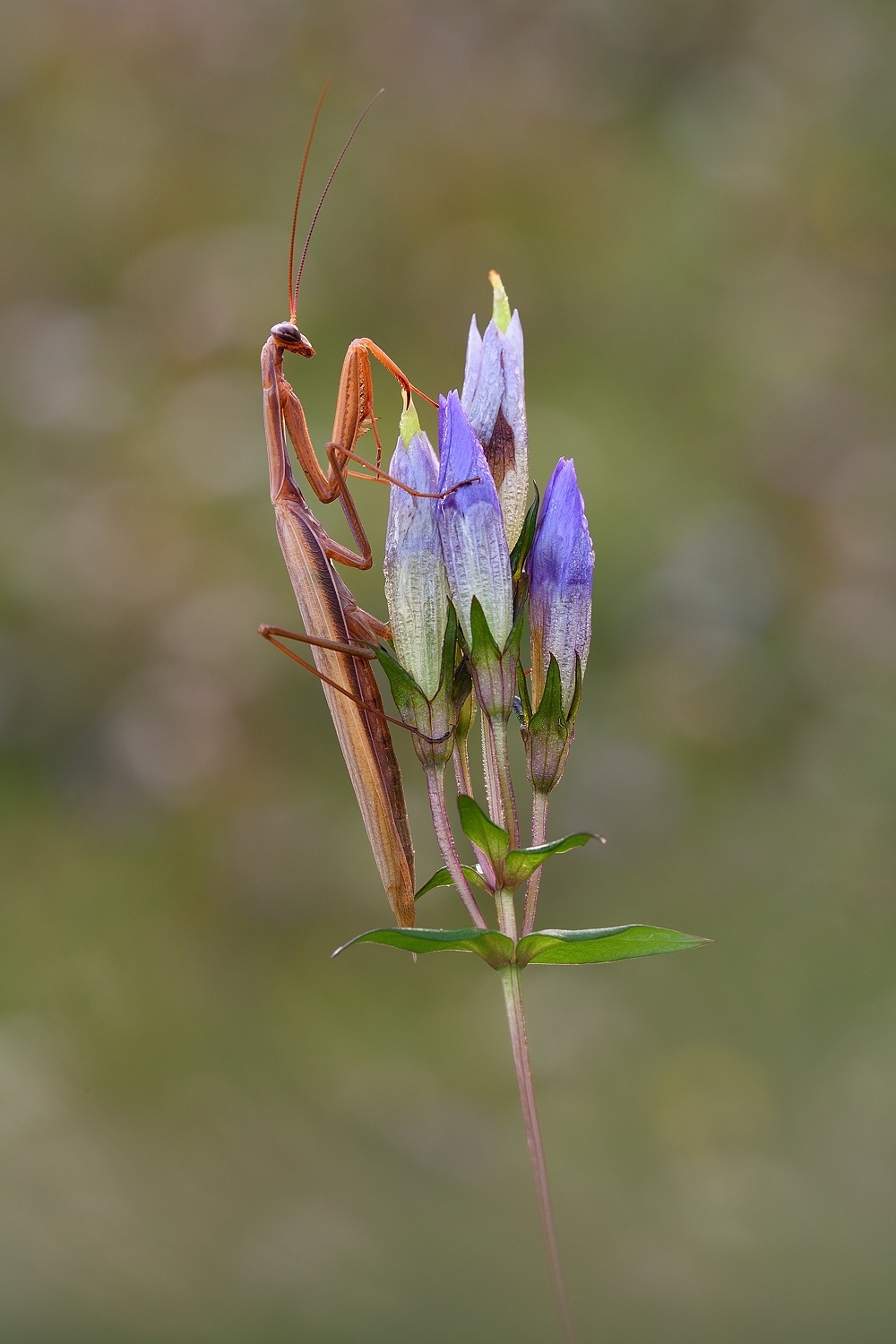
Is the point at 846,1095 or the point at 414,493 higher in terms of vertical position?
the point at 414,493

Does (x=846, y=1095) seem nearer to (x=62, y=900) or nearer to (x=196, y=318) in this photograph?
(x=62, y=900)

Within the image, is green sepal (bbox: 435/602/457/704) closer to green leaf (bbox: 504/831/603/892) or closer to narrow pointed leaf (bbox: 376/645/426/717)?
narrow pointed leaf (bbox: 376/645/426/717)

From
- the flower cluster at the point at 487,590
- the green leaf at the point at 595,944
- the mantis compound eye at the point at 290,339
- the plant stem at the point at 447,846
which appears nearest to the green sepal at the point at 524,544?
the flower cluster at the point at 487,590

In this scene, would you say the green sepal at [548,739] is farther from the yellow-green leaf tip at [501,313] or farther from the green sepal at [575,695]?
the yellow-green leaf tip at [501,313]

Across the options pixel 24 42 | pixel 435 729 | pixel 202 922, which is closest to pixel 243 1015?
pixel 202 922

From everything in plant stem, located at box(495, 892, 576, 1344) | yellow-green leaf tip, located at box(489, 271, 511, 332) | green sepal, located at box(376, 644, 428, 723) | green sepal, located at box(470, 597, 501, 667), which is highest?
yellow-green leaf tip, located at box(489, 271, 511, 332)

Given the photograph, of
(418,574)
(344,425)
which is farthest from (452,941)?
(344,425)

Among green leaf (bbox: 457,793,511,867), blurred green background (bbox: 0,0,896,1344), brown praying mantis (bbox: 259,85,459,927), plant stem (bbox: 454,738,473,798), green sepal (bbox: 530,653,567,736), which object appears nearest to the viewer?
green leaf (bbox: 457,793,511,867)

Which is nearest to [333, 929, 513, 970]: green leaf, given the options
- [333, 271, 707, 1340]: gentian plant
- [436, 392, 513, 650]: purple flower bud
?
[333, 271, 707, 1340]: gentian plant
